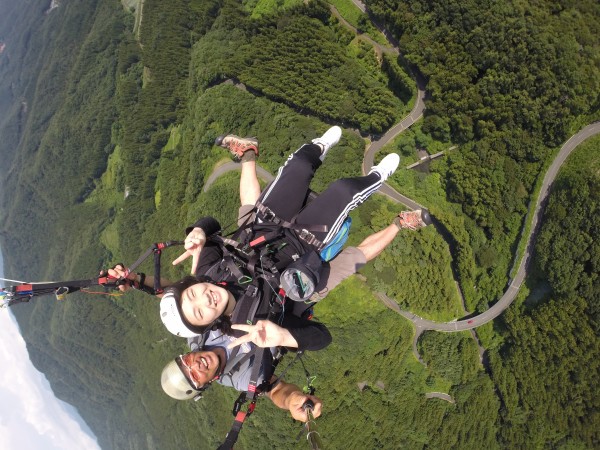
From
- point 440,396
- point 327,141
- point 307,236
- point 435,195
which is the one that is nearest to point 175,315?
point 307,236

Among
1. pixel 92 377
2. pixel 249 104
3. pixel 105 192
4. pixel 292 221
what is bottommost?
pixel 92 377

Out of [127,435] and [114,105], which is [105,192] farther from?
[127,435]

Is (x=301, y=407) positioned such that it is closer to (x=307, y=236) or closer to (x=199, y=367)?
(x=199, y=367)

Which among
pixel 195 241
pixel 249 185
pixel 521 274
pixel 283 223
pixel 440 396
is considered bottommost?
pixel 440 396

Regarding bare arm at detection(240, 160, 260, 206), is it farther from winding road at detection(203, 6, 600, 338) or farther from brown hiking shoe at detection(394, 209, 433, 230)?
winding road at detection(203, 6, 600, 338)

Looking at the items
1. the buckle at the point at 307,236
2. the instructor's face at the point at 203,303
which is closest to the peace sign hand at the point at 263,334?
the instructor's face at the point at 203,303

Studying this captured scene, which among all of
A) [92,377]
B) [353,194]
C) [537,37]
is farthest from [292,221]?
[92,377]

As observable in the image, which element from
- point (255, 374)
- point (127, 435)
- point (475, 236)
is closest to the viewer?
point (255, 374)
